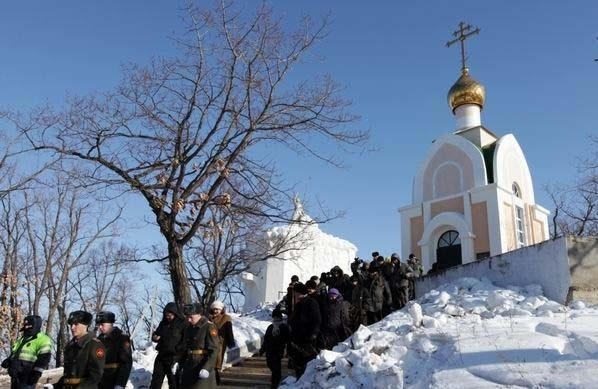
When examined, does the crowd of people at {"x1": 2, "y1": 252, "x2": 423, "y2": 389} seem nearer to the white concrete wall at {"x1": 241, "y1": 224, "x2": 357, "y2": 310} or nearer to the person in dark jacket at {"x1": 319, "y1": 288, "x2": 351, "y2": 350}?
the person in dark jacket at {"x1": 319, "y1": 288, "x2": 351, "y2": 350}

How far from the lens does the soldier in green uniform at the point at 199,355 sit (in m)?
6.64

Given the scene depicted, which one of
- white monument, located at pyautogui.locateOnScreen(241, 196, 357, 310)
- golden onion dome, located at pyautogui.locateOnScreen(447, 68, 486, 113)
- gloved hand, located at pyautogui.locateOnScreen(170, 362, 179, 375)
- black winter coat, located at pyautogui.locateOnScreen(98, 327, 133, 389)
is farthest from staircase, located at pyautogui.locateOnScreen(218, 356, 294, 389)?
golden onion dome, located at pyautogui.locateOnScreen(447, 68, 486, 113)

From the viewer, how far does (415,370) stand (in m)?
7.09

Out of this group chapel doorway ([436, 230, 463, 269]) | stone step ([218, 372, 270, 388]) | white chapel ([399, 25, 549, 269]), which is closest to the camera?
stone step ([218, 372, 270, 388])

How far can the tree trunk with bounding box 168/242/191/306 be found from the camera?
38.7ft

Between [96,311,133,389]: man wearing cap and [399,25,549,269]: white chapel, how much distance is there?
14238 mm

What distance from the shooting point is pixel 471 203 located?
21109 mm

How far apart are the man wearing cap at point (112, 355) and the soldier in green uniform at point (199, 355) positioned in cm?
75

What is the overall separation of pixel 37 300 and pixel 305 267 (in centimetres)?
1352

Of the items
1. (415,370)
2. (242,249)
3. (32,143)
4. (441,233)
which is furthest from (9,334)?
(415,370)

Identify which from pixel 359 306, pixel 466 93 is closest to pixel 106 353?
pixel 359 306

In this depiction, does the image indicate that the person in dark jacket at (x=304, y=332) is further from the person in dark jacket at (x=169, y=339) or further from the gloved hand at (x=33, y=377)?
the gloved hand at (x=33, y=377)

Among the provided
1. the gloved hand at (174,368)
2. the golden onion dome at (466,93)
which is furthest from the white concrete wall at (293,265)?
the gloved hand at (174,368)

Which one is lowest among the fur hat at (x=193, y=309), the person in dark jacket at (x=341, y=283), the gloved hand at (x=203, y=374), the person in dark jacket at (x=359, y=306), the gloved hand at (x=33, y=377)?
the gloved hand at (x=33, y=377)
